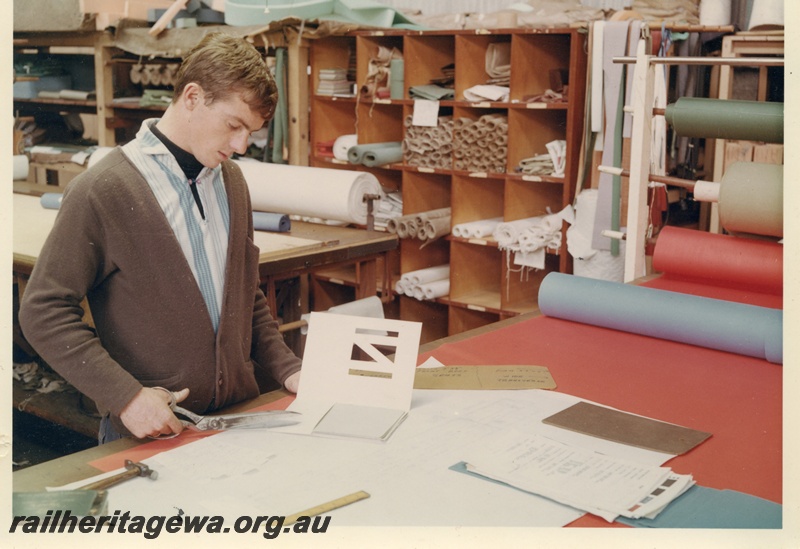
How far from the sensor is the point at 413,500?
1.28 meters

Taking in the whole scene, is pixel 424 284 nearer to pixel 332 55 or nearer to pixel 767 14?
pixel 332 55

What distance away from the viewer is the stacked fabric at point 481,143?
432 cm

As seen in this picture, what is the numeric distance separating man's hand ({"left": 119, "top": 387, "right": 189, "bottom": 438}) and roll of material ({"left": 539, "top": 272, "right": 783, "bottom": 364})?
43.7 inches

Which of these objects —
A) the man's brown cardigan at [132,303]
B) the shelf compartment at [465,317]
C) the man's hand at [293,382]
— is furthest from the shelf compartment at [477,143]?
the man's hand at [293,382]

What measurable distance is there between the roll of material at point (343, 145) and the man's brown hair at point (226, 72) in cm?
314

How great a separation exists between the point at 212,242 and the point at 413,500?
0.85 m

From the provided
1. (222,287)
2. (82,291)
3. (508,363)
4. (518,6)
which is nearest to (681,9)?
(518,6)

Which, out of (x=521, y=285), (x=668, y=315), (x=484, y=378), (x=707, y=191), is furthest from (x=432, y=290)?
(x=484, y=378)

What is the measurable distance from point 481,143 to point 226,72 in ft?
9.06

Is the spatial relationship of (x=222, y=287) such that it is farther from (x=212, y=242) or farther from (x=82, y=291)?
(x=82, y=291)

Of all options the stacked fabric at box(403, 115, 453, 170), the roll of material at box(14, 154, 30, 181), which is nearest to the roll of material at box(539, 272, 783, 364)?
the stacked fabric at box(403, 115, 453, 170)

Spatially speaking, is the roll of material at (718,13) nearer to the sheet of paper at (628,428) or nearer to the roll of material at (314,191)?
the roll of material at (314,191)

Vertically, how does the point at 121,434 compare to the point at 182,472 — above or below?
below

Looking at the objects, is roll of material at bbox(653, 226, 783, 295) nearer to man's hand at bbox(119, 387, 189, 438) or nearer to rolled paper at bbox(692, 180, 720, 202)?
rolled paper at bbox(692, 180, 720, 202)
